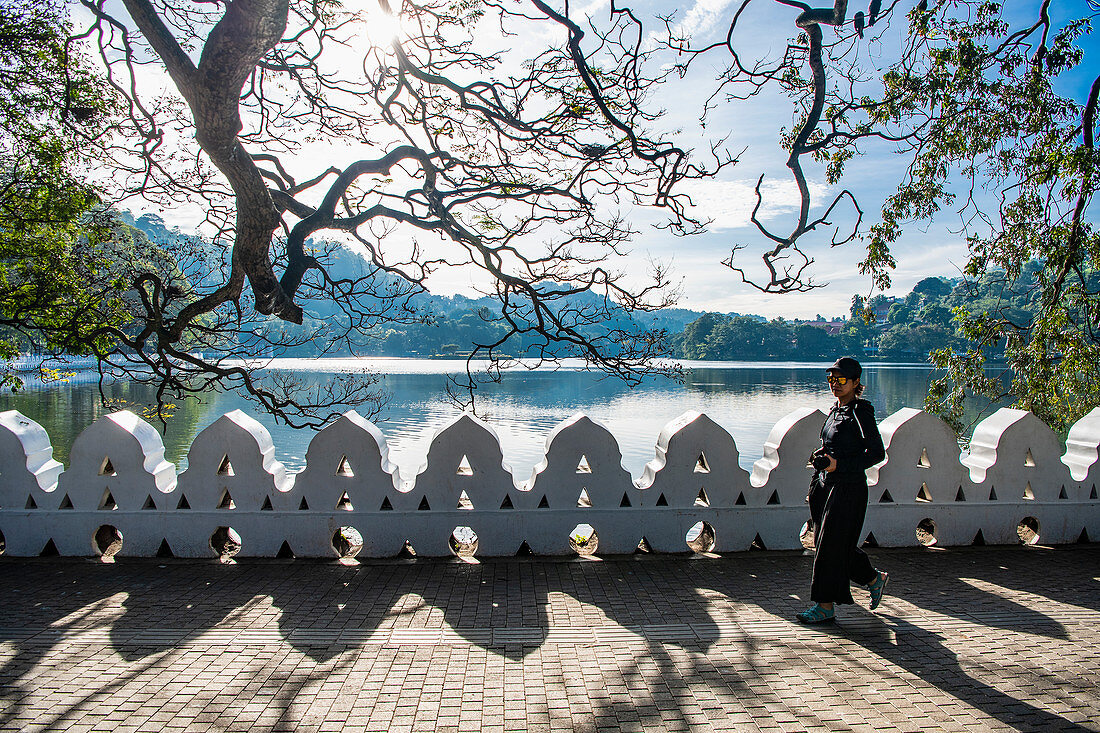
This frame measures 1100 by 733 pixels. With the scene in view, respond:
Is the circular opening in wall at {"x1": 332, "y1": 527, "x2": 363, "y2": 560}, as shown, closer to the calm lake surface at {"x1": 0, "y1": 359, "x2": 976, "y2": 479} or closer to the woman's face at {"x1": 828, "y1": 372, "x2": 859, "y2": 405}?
the woman's face at {"x1": 828, "y1": 372, "x2": 859, "y2": 405}

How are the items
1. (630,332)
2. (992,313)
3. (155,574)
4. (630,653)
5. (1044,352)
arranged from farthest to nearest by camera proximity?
(992,313) → (1044,352) → (630,332) → (155,574) → (630,653)

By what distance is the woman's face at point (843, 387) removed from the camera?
3.67 meters

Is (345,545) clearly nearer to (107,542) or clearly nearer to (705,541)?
(107,542)

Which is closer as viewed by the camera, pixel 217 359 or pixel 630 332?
pixel 217 359

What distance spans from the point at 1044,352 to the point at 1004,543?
2899mm

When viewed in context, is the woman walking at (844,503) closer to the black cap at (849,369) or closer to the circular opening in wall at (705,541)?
the black cap at (849,369)

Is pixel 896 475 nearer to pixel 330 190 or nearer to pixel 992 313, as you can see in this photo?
pixel 992 313

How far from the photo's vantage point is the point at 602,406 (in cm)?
3266

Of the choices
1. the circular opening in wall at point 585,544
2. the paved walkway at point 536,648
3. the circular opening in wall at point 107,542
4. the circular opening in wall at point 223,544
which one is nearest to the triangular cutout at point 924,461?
the paved walkway at point 536,648

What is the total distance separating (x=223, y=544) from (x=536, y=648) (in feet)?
9.97

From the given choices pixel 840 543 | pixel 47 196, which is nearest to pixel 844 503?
pixel 840 543

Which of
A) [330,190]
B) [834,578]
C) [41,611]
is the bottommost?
[41,611]

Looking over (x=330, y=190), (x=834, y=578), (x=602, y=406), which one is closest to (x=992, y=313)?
(x=834, y=578)

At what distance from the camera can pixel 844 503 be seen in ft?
11.9
